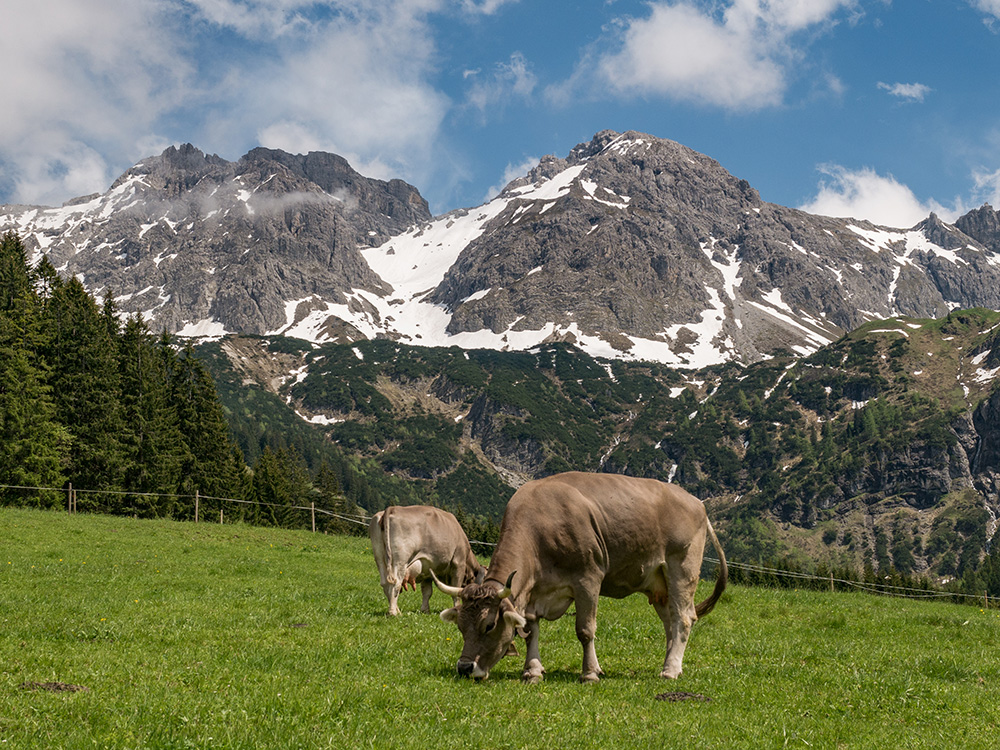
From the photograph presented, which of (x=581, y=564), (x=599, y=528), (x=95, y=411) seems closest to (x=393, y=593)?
(x=581, y=564)

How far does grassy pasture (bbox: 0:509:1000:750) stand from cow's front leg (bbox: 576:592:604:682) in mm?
303

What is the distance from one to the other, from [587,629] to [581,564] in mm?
1006

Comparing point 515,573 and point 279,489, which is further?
point 279,489

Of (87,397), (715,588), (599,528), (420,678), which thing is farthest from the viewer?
(87,397)

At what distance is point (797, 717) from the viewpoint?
10.5m

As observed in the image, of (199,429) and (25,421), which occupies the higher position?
(199,429)

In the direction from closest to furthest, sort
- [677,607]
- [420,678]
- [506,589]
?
1. [506,589]
2. [420,678]
3. [677,607]

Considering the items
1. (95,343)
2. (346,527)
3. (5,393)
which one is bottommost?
(346,527)

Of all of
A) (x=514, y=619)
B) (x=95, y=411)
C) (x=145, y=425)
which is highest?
(x=95, y=411)

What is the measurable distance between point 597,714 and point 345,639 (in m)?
6.56

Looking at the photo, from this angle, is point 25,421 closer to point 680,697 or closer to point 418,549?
point 418,549

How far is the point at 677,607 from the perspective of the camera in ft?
42.2

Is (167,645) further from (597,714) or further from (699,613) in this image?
(699,613)

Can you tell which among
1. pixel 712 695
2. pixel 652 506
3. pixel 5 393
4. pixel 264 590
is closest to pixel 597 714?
pixel 712 695
